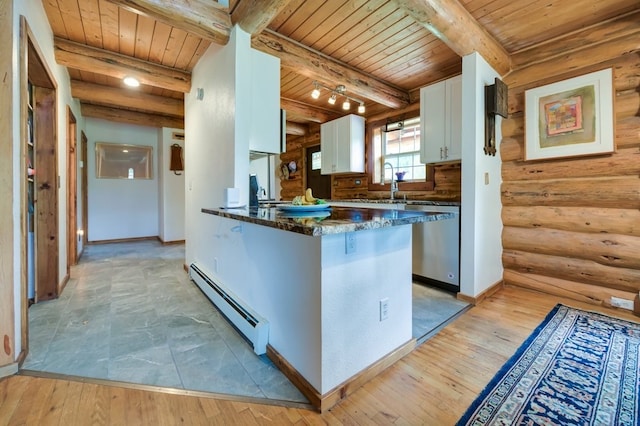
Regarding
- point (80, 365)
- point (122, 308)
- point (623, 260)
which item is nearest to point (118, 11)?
point (122, 308)

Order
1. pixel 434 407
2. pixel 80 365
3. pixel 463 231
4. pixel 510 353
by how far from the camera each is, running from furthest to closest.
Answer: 1. pixel 463 231
2. pixel 510 353
3. pixel 80 365
4. pixel 434 407

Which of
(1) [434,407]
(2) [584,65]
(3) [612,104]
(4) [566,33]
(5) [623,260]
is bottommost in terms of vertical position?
(1) [434,407]

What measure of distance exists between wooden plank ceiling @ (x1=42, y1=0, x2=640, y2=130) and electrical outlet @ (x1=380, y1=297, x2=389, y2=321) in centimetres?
199

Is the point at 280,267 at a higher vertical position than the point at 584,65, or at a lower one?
lower

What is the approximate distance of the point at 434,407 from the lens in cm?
133

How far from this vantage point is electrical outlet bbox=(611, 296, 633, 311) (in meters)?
2.33

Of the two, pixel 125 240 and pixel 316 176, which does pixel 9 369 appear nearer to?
pixel 316 176

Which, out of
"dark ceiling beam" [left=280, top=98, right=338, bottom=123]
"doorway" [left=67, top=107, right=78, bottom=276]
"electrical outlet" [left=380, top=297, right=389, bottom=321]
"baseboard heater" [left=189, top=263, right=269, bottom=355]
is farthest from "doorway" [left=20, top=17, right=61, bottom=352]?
"electrical outlet" [left=380, top=297, right=389, bottom=321]

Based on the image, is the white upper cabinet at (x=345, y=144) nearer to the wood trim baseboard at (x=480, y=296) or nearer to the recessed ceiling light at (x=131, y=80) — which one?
the wood trim baseboard at (x=480, y=296)

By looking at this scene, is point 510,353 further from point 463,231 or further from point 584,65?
point 584,65

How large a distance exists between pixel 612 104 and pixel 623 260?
4.33 ft

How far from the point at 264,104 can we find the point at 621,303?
3501mm

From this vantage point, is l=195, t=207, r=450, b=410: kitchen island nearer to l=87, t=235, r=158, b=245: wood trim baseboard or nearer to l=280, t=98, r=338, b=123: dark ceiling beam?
l=280, t=98, r=338, b=123: dark ceiling beam

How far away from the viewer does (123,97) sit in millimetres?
4160
